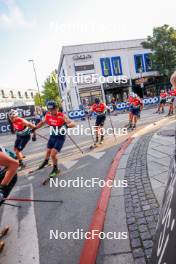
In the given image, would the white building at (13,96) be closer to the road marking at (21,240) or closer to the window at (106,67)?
the window at (106,67)

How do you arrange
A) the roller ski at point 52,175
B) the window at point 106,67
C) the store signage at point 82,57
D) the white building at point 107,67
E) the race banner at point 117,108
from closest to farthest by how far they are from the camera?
the roller ski at point 52,175
the race banner at point 117,108
the store signage at point 82,57
the white building at point 107,67
the window at point 106,67

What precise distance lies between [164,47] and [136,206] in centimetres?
3138

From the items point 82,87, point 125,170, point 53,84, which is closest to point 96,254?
point 125,170

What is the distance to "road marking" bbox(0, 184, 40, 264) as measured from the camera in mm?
3127

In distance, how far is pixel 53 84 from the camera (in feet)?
156

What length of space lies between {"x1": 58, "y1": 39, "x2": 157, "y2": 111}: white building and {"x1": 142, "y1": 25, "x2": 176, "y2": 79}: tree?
10.1 feet

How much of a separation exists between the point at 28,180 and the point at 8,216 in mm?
2101

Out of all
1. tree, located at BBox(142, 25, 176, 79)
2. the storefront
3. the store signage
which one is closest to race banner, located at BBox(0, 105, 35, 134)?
the store signage

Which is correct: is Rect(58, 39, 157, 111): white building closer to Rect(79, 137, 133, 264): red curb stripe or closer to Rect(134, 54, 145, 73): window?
Rect(134, 54, 145, 73): window

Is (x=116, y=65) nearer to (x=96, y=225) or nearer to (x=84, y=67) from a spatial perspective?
(x=84, y=67)

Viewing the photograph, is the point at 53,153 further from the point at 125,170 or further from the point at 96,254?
the point at 96,254

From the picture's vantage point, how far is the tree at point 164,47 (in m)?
31.1

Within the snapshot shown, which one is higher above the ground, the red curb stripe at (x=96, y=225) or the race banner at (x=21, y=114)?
the race banner at (x=21, y=114)

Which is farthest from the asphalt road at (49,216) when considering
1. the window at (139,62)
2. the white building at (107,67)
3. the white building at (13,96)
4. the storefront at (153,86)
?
the white building at (13,96)
